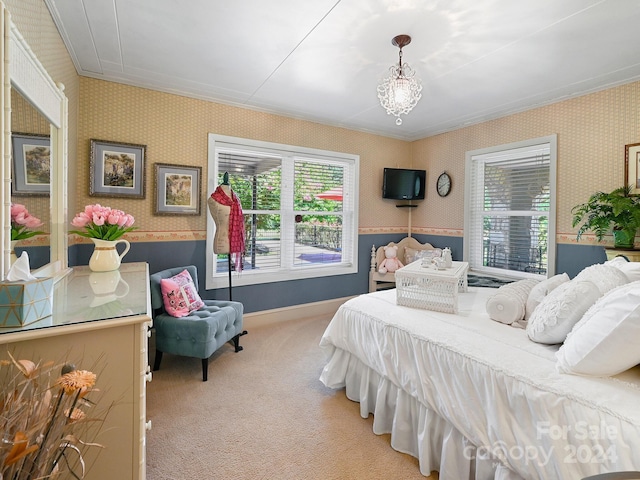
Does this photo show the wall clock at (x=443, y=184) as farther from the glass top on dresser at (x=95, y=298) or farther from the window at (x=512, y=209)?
the glass top on dresser at (x=95, y=298)

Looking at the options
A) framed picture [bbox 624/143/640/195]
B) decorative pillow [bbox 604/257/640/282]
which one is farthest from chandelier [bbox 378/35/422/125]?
framed picture [bbox 624/143/640/195]

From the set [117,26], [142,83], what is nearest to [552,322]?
[117,26]

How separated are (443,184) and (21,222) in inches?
175

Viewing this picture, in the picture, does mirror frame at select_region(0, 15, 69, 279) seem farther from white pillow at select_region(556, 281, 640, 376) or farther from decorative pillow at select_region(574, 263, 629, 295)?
decorative pillow at select_region(574, 263, 629, 295)

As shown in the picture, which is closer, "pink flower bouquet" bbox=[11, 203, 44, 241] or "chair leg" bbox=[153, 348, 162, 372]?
"pink flower bouquet" bbox=[11, 203, 44, 241]

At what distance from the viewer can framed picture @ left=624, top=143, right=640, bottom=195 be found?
283 centimetres

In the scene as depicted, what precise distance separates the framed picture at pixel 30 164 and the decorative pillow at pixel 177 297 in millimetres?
1131

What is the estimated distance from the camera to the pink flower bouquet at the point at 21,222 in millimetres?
1357

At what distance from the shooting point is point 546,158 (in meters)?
3.60

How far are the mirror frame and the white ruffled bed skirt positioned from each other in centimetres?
191

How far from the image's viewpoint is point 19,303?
106 cm

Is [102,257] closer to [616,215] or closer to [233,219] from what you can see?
[233,219]

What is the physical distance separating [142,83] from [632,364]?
3966 millimetres

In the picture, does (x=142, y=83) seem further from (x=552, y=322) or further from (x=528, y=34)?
(x=552, y=322)
